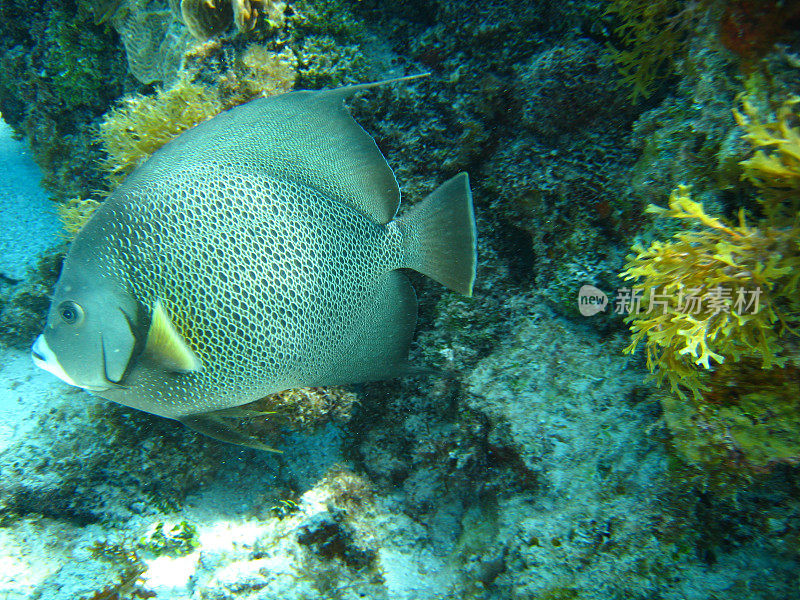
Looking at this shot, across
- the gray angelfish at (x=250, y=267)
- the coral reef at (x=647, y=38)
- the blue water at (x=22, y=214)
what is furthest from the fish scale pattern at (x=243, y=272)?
the blue water at (x=22, y=214)

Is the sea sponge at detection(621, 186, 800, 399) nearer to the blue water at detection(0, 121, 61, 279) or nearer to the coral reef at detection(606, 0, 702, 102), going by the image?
the coral reef at detection(606, 0, 702, 102)

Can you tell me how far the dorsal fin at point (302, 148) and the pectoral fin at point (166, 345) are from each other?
629 mm

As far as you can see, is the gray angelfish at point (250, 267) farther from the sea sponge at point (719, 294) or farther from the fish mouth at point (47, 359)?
the sea sponge at point (719, 294)

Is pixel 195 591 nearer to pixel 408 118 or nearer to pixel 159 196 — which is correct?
pixel 159 196

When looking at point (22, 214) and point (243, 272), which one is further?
point (22, 214)

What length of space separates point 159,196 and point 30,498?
1.65 meters

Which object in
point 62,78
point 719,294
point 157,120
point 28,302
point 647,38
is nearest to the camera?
point 719,294

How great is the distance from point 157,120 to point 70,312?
3.98 feet

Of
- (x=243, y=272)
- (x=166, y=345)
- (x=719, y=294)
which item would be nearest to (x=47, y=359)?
(x=166, y=345)

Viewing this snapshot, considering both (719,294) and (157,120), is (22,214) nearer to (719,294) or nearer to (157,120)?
(157,120)

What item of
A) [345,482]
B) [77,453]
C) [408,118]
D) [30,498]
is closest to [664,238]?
[408,118]

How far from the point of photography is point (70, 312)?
1503mm

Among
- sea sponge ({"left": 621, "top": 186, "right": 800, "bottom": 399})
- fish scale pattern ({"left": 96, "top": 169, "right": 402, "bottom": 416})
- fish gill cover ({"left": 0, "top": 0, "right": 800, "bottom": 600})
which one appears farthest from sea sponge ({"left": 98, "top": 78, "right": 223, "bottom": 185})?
sea sponge ({"left": 621, "top": 186, "right": 800, "bottom": 399})

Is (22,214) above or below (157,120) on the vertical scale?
below
